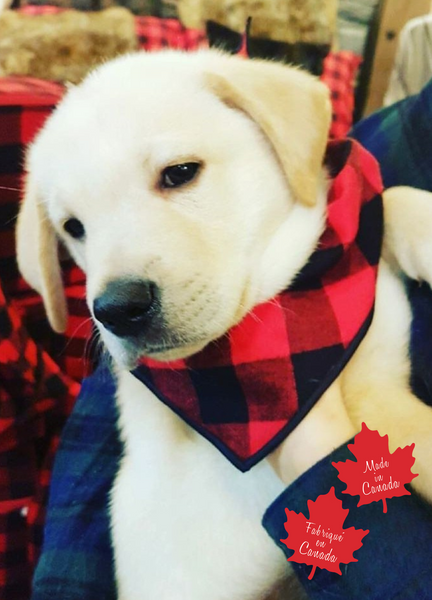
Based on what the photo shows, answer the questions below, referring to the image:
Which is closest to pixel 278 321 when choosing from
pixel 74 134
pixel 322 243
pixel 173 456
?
pixel 322 243

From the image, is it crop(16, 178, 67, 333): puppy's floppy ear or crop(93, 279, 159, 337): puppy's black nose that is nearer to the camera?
crop(93, 279, 159, 337): puppy's black nose

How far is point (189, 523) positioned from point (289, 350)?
1.20 feet

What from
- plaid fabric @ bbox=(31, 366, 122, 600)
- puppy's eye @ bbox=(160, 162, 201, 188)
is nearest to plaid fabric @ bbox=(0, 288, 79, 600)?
plaid fabric @ bbox=(31, 366, 122, 600)

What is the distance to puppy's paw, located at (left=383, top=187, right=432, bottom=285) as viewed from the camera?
0.87 m

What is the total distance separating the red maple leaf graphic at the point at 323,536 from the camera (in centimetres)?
66

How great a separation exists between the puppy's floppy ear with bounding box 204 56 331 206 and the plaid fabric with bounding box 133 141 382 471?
0.08 meters

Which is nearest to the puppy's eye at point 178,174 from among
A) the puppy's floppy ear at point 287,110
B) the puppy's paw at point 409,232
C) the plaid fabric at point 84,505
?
the puppy's floppy ear at point 287,110

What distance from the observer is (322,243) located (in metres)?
0.93

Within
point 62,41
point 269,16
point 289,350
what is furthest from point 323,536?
point 269,16

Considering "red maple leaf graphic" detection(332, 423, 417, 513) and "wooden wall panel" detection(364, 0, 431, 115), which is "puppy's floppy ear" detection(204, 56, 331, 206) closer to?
"red maple leaf graphic" detection(332, 423, 417, 513)

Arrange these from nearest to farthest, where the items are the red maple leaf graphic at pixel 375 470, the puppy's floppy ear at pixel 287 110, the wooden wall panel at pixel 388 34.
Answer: the red maple leaf graphic at pixel 375 470 → the puppy's floppy ear at pixel 287 110 → the wooden wall panel at pixel 388 34

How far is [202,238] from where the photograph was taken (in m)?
0.82

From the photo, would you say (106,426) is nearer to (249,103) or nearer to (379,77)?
(249,103)

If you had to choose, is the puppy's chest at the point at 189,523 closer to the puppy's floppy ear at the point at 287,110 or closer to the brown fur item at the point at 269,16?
the puppy's floppy ear at the point at 287,110
